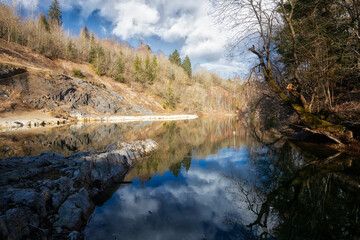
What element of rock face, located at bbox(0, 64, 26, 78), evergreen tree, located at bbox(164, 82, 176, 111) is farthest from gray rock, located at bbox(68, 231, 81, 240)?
evergreen tree, located at bbox(164, 82, 176, 111)

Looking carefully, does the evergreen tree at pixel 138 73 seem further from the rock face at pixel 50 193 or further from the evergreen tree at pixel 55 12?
the rock face at pixel 50 193

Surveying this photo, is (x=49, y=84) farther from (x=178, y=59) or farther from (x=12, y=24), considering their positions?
(x=178, y=59)

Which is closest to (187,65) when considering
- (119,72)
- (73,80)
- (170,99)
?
(170,99)

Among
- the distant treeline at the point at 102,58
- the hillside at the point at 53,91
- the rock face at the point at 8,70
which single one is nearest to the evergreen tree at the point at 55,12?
the distant treeline at the point at 102,58

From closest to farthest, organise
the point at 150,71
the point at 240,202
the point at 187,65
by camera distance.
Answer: the point at 240,202 < the point at 150,71 < the point at 187,65

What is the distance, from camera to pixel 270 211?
4184 millimetres

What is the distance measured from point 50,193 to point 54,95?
3149cm

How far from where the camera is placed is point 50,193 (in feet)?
13.2

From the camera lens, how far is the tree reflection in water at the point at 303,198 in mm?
3461

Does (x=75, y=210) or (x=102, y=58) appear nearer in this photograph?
(x=75, y=210)

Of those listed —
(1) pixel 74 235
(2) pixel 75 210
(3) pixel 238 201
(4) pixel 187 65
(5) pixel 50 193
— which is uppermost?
(4) pixel 187 65

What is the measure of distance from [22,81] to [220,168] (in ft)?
110

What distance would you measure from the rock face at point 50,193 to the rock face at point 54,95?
23796 mm

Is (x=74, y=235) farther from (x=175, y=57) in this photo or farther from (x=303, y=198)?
(x=175, y=57)
